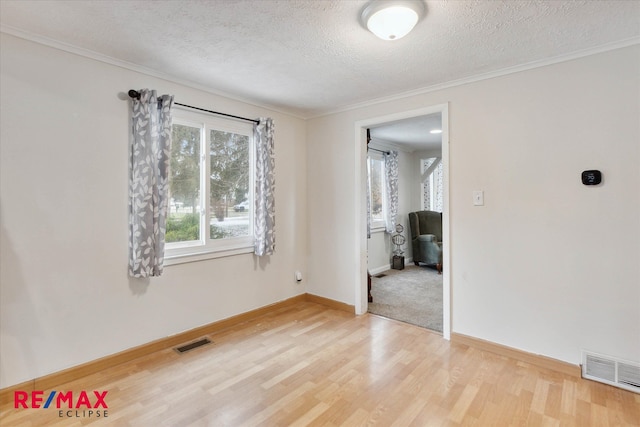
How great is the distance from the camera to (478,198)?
2762 millimetres

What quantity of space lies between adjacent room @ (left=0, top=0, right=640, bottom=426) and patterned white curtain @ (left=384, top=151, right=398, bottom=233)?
2575mm

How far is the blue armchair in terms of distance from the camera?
5899 mm

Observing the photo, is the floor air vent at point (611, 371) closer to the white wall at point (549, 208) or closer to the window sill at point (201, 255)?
the white wall at point (549, 208)

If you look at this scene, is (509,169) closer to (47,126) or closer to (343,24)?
(343,24)

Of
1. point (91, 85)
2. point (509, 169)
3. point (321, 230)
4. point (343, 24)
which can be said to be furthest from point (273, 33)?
point (321, 230)

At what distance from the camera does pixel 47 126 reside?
2.19m

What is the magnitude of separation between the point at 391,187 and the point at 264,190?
3127mm

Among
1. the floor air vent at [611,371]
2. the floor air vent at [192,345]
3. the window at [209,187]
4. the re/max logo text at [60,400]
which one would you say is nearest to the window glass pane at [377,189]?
the window at [209,187]

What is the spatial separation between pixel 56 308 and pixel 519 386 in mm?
3210

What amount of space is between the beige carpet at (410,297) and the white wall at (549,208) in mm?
681

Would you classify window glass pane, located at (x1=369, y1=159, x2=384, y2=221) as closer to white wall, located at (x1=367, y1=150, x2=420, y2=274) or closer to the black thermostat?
white wall, located at (x1=367, y1=150, x2=420, y2=274)

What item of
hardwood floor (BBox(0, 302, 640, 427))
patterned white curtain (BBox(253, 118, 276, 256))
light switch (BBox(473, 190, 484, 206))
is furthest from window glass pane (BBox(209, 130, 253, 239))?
light switch (BBox(473, 190, 484, 206))

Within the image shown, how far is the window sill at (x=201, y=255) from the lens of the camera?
112 inches

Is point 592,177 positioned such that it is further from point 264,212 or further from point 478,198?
point 264,212
